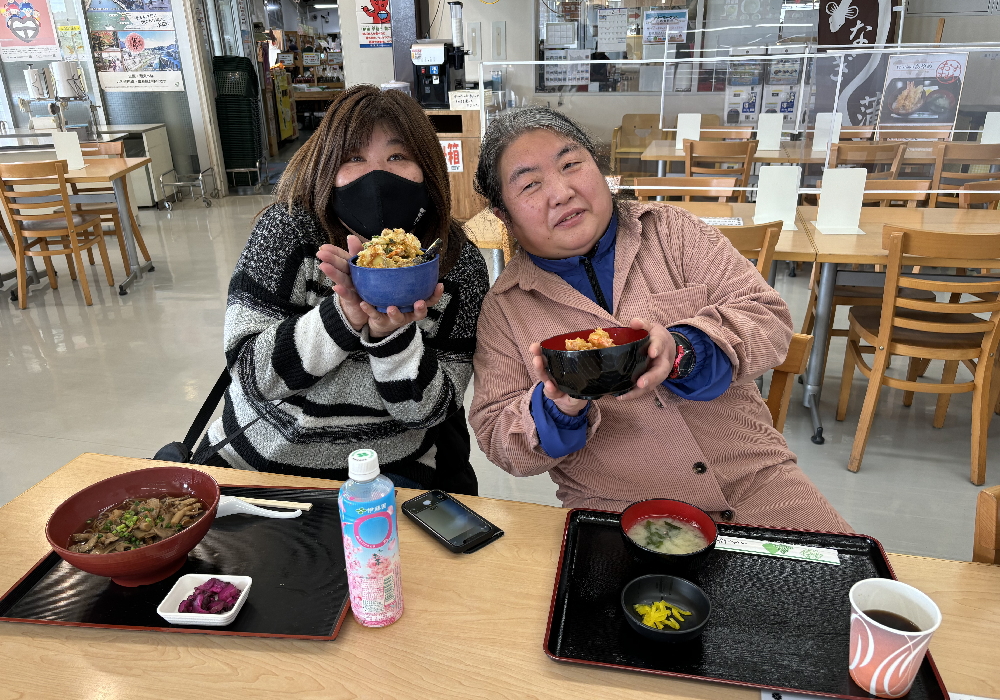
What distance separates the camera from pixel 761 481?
1.44m

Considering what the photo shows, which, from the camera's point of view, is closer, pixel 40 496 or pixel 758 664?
pixel 758 664

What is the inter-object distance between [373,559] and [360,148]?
0.88 meters

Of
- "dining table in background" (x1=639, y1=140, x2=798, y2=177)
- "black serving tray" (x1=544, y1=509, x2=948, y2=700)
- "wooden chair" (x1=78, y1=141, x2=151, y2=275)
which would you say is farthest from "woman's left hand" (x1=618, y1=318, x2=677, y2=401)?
"wooden chair" (x1=78, y1=141, x2=151, y2=275)

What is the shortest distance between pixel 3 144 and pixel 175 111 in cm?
230

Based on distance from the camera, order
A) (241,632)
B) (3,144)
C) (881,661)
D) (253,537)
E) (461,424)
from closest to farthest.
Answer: (881,661), (241,632), (253,537), (461,424), (3,144)

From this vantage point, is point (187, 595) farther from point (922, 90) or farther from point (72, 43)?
point (72, 43)

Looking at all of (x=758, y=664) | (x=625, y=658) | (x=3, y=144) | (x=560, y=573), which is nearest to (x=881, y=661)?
(x=758, y=664)

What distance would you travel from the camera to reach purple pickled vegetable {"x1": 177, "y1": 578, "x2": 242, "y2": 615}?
968 mm

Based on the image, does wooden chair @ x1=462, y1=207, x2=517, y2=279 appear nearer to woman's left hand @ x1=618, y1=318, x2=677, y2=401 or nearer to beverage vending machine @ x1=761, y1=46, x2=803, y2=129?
woman's left hand @ x1=618, y1=318, x2=677, y2=401

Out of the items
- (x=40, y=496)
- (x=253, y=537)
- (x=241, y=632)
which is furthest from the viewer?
(x=40, y=496)

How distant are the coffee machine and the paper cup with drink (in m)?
5.87

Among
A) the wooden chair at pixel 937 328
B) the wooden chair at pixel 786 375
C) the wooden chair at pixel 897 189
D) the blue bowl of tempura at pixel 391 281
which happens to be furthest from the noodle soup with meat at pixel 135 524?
the wooden chair at pixel 897 189

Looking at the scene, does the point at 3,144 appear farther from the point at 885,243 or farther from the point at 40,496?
the point at 885,243

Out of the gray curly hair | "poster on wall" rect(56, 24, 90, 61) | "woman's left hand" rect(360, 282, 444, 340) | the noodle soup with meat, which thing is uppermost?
"poster on wall" rect(56, 24, 90, 61)
